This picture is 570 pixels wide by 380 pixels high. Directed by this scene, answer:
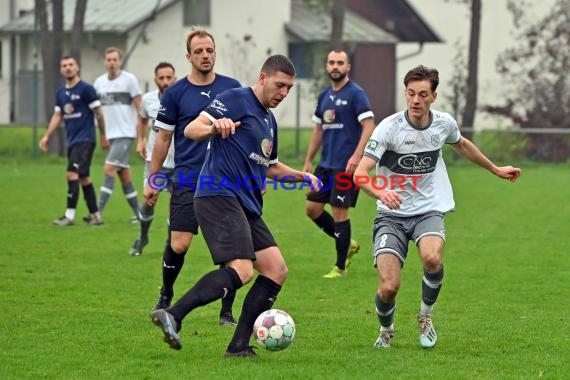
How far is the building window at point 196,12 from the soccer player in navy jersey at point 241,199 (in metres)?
34.7

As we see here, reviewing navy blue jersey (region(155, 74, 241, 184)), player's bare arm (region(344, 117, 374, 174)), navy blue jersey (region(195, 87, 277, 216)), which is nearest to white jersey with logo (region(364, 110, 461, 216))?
navy blue jersey (region(195, 87, 277, 216))

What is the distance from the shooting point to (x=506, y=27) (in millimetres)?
51781

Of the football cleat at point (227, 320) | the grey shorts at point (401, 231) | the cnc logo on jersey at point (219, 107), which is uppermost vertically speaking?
the cnc logo on jersey at point (219, 107)

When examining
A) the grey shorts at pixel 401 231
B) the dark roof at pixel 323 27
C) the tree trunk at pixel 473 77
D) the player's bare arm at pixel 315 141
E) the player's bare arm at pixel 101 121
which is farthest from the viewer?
the dark roof at pixel 323 27

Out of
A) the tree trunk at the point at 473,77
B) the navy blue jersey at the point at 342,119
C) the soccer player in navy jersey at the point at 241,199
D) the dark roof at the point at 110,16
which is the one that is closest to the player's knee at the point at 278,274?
the soccer player in navy jersey at the point at 241,199

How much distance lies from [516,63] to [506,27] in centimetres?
1898

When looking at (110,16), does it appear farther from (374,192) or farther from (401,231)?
(374,192)

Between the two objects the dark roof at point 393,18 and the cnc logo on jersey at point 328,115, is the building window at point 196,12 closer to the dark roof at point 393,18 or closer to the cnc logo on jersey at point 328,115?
the dark roof at point 393,18

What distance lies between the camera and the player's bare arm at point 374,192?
24.4 feet

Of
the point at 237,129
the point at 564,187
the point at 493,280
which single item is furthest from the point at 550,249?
the point at 564,187

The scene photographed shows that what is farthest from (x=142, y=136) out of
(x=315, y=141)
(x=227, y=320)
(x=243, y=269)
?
(x=243, y=269)

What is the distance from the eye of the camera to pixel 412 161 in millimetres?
8023

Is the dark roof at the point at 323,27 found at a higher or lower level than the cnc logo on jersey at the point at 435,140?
higher

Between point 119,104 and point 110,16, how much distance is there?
84.4 ft
